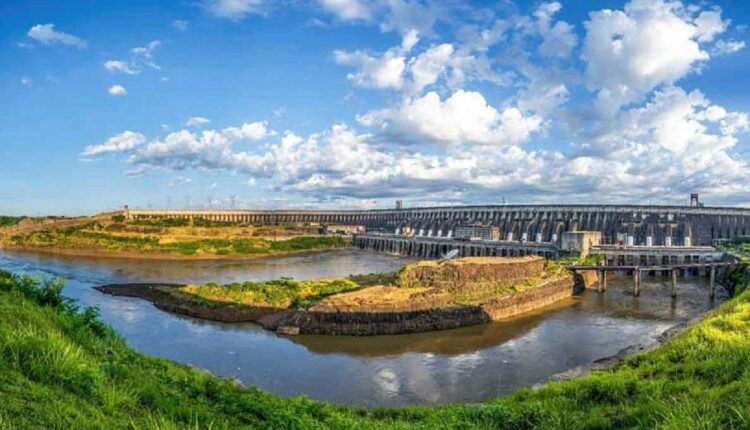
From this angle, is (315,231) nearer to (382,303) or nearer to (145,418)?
(382,303)

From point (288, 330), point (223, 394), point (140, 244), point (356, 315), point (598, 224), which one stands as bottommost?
point (288, 330)

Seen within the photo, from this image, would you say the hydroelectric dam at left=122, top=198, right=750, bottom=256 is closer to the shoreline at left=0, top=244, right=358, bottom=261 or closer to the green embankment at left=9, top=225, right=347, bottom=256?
the green embankment at left=9, top=225, right=347, bottom=256

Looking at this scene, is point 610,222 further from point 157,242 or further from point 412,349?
point 157,242

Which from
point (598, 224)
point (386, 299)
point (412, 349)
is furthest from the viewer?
point (598, 224)

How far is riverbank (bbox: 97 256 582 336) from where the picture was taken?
30.5 m

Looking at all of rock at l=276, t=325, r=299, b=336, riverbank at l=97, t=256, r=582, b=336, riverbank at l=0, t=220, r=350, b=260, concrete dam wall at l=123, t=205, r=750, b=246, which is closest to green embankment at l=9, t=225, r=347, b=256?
riverbank at l=0, t=220, r=350, b=260

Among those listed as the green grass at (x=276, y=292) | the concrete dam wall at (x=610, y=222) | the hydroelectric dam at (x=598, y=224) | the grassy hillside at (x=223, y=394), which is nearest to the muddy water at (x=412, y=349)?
the green grass at (x=276, y=292)

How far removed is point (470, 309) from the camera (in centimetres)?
3288

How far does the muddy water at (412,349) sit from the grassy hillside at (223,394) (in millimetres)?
6329

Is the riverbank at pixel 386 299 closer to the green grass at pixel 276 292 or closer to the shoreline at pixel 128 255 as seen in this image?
the green grass at pixel 276 292

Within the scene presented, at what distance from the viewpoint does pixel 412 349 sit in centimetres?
2728

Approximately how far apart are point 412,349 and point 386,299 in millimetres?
5928

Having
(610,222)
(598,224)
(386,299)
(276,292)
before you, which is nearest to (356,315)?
(386,299)

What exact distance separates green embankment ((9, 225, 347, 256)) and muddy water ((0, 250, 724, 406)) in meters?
34.4
